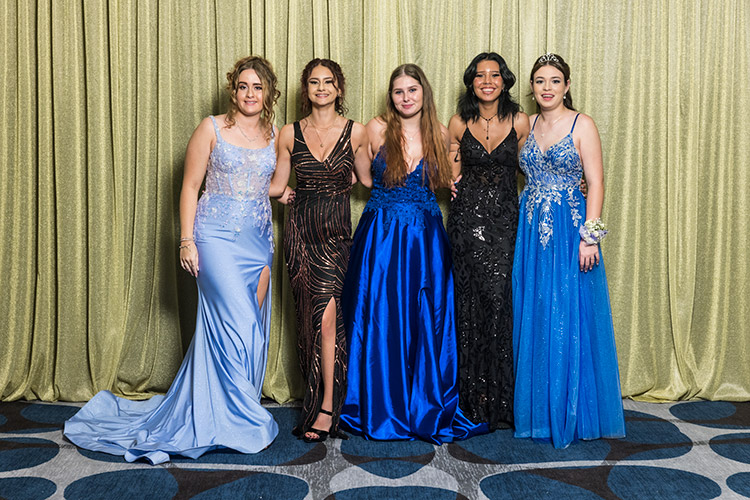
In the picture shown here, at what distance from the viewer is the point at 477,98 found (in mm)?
3609

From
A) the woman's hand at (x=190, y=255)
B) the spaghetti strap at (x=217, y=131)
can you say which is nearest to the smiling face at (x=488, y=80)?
the spaghetti strap at (x=217, y=131)

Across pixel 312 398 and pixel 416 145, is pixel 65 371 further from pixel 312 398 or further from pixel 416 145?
pixel 416 145

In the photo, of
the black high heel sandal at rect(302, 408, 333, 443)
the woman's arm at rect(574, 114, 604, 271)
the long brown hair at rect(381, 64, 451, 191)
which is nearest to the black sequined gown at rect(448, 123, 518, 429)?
the long brown hair at rect(381, 64, 451, 191)

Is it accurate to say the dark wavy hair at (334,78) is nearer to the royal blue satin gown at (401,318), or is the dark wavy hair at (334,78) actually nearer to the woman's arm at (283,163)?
the woman's arm at (283,163)

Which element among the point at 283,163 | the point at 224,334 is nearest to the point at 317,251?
the point at 283,163

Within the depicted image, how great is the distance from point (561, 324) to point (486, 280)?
0.42 metres

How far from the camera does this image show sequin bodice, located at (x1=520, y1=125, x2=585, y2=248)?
3367 mm

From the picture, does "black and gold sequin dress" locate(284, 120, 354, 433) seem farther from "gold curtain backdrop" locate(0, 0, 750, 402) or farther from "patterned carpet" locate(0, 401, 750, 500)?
"gold curtain backdrop" locate(0, 0, 750, 402)

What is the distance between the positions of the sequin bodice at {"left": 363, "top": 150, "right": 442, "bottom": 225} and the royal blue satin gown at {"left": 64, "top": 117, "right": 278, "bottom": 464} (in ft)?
1.73

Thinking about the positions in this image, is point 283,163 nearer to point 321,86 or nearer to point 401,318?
point 321,86

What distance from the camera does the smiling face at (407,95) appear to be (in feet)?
11.1

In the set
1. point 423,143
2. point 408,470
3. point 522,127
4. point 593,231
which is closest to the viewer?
point 408,470

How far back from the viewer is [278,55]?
3.93 metres

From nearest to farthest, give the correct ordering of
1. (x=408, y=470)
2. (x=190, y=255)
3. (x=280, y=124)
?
(x=408, y=470) → (x=190, y=255) → (x=280, y=124)
